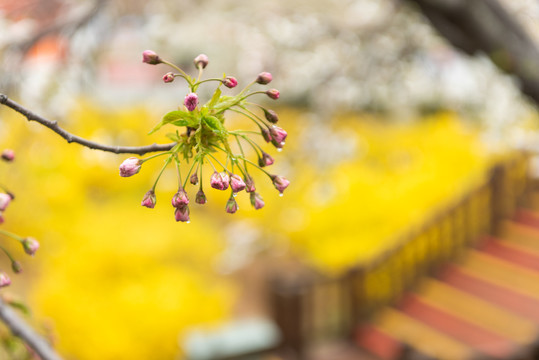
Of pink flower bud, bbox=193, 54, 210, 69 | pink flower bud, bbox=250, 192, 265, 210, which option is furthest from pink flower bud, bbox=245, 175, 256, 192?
pink flower bud, bbox=193, 54, 210, 69

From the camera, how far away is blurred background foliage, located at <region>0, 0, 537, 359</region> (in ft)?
9.29

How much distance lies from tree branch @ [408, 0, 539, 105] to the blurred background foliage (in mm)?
205

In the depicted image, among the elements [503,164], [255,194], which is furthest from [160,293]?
[503,164]

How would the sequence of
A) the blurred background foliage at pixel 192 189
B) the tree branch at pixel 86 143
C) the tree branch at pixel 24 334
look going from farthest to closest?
1. the blurred background foliage at pixel 192 189
2. the tree branch at pixel 24 334
3. the tree branch at pixel 86 143

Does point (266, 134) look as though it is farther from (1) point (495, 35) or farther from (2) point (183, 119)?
(1) point (495, 35)

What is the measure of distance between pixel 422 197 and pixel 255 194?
16.4ft

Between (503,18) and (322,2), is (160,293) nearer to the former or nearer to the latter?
(322,2)

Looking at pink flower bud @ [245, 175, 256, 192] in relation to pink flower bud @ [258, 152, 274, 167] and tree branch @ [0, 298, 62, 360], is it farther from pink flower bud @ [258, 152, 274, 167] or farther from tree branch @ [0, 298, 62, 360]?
tree branch @ [0, 298, 62, 360]

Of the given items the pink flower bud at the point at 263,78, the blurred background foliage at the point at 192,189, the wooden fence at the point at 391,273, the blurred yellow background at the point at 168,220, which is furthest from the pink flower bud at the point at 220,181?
the wooden fence at the point at 391,273

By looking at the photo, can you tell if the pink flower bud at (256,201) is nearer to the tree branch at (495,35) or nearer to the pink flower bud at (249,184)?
the pink flower bud at (249,184)

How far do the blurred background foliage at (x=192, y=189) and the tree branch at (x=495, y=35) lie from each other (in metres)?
0.21

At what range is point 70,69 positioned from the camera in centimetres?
256

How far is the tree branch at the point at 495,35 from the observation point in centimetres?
196

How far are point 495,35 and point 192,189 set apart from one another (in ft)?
8.01
